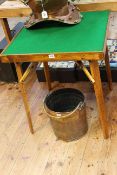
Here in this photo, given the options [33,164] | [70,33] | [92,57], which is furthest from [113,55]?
[33,164]

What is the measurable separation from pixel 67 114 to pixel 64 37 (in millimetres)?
475

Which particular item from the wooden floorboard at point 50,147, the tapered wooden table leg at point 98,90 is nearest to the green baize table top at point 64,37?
the tapered wooden table leg at point 98,90

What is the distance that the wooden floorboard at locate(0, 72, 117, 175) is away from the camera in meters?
1.73

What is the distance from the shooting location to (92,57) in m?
1.51

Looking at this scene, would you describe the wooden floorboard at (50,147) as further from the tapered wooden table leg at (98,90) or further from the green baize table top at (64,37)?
the green baize table top at (64,37)

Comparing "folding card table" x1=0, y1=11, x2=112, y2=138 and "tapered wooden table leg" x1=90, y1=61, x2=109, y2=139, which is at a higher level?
"folding card table" x1=0, y1=11, x2=112, y2=138

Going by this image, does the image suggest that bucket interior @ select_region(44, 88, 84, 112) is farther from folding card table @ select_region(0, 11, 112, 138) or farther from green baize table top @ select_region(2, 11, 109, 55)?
green baize table top @ select_region(2, 11, 109, 55)

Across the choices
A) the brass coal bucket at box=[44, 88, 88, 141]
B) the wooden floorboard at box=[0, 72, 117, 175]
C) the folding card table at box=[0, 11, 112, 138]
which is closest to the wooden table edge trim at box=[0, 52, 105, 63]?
the folding card table at box=[0, 11, 112, 138]

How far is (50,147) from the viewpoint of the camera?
1893 millimetres

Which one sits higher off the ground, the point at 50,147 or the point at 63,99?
the point at 63,99

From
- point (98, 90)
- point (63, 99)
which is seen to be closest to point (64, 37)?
point (98, 90)

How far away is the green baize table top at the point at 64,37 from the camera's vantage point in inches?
62.1

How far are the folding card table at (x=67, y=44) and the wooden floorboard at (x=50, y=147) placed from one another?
0.47 ft

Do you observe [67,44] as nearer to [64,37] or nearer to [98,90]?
[64,37]
